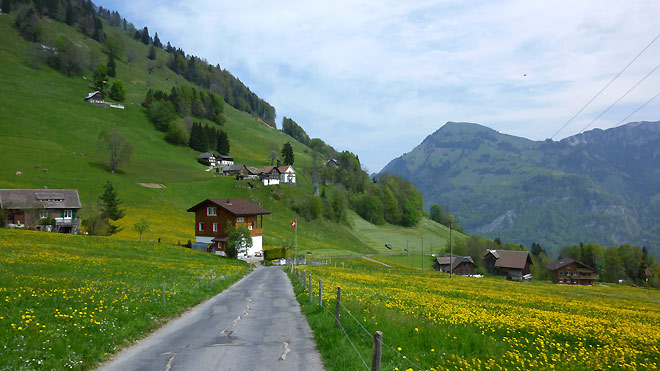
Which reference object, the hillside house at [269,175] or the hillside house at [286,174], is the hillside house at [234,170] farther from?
the hillside house at [286,174]

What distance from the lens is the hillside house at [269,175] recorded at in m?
168

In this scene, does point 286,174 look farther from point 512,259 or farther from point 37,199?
point 37,199

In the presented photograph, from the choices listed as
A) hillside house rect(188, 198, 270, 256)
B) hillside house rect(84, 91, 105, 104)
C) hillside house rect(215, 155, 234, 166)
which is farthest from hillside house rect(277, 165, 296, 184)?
hillside house rect(188, 198, 270, 256)

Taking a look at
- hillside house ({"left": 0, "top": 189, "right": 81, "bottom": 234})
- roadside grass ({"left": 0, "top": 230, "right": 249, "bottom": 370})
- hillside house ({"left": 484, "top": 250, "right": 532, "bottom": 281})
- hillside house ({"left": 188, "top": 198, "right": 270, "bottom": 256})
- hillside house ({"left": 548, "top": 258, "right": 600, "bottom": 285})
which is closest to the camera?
roadside grass ({"left": 0, "top": 230, "right": 249, "bottom": 370})

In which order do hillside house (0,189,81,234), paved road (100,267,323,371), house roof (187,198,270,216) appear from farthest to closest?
house roof (187,198,270,216), hillside house (0,189,81,234), paved road (100,267,323,371)

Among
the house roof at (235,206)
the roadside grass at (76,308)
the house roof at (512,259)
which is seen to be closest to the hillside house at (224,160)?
the house roof at (235,206)

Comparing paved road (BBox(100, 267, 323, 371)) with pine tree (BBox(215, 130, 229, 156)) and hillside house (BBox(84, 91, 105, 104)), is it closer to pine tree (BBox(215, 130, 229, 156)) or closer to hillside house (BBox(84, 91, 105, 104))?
pine tree (BBox(215, 130, 229, 156))

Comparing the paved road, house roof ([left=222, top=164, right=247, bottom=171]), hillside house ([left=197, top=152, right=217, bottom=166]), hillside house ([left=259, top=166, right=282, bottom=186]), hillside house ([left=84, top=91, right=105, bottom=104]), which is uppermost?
hillside house ([left=84, top=91, right=105, bottom=104])

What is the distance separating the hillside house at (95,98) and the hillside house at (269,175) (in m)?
87.8

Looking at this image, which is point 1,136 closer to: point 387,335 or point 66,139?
point 66,139

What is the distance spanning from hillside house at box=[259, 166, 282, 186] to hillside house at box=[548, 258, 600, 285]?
118754 millimetres

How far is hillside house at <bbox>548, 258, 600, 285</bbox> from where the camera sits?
13912cm

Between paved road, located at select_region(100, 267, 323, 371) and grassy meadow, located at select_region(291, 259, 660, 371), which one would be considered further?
paved road, located at select_region(100, 267, 323, 371)

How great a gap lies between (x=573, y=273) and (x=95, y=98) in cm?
22070
